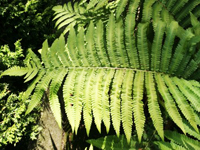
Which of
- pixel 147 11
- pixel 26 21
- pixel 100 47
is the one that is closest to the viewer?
pixel 100 47

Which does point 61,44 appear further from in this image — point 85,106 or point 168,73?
point 168,73

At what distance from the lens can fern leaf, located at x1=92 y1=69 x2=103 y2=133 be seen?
56.8 inches

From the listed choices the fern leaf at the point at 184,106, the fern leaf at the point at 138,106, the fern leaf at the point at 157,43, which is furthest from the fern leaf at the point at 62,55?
the fern leaf at the point at 184,106

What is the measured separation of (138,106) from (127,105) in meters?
0.08

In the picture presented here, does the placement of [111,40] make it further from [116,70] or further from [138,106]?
[138,106]

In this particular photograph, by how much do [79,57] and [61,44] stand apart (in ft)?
0.56

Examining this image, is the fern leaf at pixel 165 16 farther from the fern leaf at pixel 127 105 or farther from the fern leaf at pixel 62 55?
the fern leaf at pixel 62 55

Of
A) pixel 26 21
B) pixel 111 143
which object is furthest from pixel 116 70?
pixel 26 21

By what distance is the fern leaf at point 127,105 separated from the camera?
1.43 m

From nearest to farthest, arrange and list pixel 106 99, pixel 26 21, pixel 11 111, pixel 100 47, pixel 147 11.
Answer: pixel 106 99 → pixel 100 47 → pixel 147 11 → pixel 11 111 → pixel 26 21

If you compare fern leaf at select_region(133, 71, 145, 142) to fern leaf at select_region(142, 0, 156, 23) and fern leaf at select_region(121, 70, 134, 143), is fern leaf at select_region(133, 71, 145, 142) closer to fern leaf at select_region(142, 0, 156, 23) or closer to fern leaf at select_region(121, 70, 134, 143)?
fern leaf at select_region(121, 70, 134, 143)

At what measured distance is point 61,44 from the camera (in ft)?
5.33

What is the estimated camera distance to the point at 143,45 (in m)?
1.58

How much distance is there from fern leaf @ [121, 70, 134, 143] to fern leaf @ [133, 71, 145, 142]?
0.11 feet
